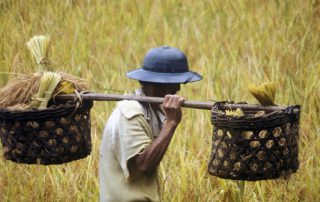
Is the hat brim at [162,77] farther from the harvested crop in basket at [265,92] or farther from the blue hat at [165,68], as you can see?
the harvested crop in basket at [265,92]

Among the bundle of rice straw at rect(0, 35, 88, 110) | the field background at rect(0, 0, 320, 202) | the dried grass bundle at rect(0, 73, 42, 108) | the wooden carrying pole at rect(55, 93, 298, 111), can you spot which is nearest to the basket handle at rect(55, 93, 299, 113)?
the wooden carrying pole at rect(55, 93, 298, 111)

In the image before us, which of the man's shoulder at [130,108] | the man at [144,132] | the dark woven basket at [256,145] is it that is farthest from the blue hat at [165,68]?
the dark woven basket at [256,145]

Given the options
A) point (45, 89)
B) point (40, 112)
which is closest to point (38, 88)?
point (45, 89)

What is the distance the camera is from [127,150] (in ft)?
10.8

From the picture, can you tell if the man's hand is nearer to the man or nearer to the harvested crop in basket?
the man

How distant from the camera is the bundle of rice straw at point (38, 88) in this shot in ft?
11.7

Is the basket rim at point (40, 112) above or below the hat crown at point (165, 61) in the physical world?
below

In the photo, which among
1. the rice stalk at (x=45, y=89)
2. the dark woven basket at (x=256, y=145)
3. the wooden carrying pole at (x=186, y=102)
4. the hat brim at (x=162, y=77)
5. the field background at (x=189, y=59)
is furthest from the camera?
the field background at (x=189, y=59)

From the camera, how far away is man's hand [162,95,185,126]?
324cm

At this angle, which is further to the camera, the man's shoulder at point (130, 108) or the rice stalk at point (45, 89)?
the rice stalk at point (45, 89)

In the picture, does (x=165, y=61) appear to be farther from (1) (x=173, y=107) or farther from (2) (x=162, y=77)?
(1) (x=173, y=107)

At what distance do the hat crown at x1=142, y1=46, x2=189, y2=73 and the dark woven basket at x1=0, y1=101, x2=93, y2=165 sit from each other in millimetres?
375

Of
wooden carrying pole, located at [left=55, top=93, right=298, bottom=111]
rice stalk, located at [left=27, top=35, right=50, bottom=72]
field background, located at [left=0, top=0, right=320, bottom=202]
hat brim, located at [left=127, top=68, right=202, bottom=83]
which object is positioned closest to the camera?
wooden carrying pole, located at [left=55, top=93, right=298, bottom=111]

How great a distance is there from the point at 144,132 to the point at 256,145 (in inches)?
18.9
